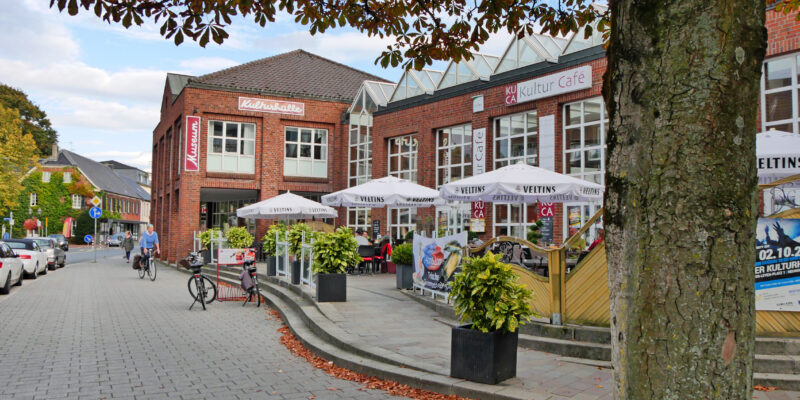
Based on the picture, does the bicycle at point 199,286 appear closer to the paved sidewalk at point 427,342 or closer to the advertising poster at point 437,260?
the paved sidewalk at point 427,342

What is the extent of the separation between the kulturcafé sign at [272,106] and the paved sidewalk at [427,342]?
16.7 metres

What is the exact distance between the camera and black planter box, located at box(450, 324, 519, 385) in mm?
5801

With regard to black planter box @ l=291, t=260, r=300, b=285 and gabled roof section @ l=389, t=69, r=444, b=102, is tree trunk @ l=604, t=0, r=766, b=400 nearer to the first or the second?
black planter box @ l=291, t=260, r=300, b=285

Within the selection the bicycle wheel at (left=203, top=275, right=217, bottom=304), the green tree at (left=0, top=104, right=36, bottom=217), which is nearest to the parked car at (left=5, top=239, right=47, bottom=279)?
the bicycle wheel at (left=203, top=275, right=217, bottom=304)

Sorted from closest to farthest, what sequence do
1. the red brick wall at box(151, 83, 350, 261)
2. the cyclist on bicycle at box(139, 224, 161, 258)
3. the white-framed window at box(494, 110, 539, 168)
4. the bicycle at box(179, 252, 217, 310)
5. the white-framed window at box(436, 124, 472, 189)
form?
1. the bicycle at box(179, 252, 217, 310)
2. the white-framed window at box(494, 110, 539, 168)
3. the cyclist on bicycle at box(139, 224, 161, 258)
4. the white-framed window at box(436, 124, 472, 189)
5. the red brick wall at box(151, 83, 350, 261)

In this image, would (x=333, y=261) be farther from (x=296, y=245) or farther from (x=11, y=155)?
(x=11, y=155)

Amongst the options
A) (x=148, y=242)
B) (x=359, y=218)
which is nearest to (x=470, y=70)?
(x=359, y=218)

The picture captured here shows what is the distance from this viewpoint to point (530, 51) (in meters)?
18.8

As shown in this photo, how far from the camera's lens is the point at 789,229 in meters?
6.62

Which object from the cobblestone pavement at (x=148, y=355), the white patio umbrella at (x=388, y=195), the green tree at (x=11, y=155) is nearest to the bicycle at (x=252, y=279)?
the cobblestone pavement at (x=148, y=355)

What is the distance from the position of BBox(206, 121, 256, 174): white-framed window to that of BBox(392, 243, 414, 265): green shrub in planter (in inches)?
668

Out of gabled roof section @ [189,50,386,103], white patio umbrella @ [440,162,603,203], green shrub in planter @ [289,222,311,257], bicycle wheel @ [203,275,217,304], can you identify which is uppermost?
gabled roof section @ [189,50,386,103]

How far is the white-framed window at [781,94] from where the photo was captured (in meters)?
12.2

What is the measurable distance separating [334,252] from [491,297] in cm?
532
